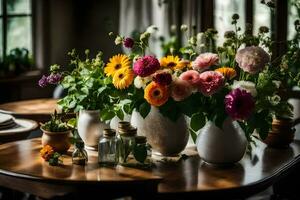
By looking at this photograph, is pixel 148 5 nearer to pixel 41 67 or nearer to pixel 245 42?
pixel 41 67

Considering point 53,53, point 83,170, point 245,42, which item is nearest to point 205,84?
point 245,42

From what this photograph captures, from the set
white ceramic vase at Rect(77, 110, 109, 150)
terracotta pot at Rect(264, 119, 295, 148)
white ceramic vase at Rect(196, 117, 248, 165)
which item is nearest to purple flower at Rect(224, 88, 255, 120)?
white ceramic vase at Rect(196, 117, 248, 165)

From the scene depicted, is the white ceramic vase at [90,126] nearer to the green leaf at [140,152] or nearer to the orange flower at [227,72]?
the green leaf at [140,152]

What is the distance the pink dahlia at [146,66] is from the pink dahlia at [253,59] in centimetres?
30

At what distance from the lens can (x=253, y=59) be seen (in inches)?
86.0

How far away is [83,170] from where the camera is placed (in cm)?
214

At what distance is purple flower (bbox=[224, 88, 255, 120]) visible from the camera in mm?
2088

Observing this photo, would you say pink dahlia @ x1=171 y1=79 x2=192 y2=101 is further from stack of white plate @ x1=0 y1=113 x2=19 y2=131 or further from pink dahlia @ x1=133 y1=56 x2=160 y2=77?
stack of white plate @ x1=0 y1=113 x2=19 y2=131

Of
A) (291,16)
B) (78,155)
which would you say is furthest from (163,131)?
(291,16)

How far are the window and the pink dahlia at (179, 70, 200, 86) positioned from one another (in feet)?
12.5

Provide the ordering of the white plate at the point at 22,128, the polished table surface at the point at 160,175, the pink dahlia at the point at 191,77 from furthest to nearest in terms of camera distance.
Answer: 1. the white plate at the point at 22,128
2. the pink dahlia at the point at 191,77
3. the polished table surface at the point at 160,175

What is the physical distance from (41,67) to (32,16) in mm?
494

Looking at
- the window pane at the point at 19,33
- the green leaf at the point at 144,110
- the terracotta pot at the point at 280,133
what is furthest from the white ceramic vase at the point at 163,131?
the window pane at the point at 19,33

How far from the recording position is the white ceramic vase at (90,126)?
242 cm
